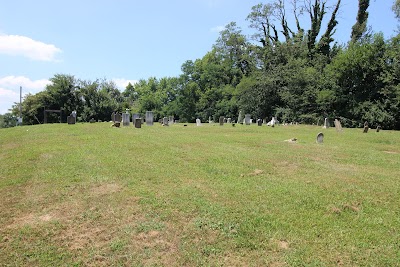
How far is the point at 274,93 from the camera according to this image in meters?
40.2

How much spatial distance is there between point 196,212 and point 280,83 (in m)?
36.7

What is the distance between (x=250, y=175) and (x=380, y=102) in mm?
27672

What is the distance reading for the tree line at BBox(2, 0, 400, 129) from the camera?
30.4m

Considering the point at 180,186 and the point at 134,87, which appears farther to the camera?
the point at 134,87

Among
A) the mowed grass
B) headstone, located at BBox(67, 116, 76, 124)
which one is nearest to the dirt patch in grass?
the mowed grass

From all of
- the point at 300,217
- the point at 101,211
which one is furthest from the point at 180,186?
the point at 300,217

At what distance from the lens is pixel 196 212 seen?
520cm

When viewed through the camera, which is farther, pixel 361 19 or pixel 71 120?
pixel 361 19

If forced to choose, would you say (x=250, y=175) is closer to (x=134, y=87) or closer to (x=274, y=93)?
(x=274, y=93)

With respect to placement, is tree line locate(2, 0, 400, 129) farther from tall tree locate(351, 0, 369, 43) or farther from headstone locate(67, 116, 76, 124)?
headstone locate(67, 116, 76, 124)

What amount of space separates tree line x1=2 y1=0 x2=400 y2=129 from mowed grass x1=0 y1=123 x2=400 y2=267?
25.0m

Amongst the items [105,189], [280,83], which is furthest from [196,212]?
[280,83]

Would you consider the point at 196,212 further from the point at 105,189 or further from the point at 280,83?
the point at 280,83

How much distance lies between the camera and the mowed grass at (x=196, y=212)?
4105 mm
